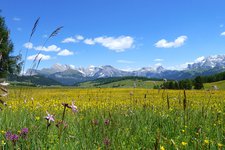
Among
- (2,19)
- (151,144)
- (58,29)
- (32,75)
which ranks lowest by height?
(151,144)

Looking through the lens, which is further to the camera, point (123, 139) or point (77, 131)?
point (77, 131)

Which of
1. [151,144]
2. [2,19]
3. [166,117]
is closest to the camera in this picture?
[151,144]

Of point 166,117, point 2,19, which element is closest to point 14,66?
point 2,19

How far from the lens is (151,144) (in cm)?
437

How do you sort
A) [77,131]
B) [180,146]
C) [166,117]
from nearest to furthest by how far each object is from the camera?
1. [180,146]
2. [77,131]
3. [166,117]

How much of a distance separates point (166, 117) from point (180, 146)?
2.67 meters

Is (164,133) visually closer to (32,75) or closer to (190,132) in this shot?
(190,132)

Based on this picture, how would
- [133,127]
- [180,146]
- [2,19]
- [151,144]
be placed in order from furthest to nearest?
[2,19] → [133,127] → [151,144] → [180,146]

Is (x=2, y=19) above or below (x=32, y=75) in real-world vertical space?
above

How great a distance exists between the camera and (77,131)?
505 cm

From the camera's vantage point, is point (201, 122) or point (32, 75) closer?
point (32, 75)

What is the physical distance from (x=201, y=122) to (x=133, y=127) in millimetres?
1415

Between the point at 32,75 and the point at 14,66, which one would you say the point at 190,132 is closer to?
the point at 32,75

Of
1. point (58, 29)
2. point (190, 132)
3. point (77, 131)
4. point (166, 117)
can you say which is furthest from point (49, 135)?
point (166, 117)
